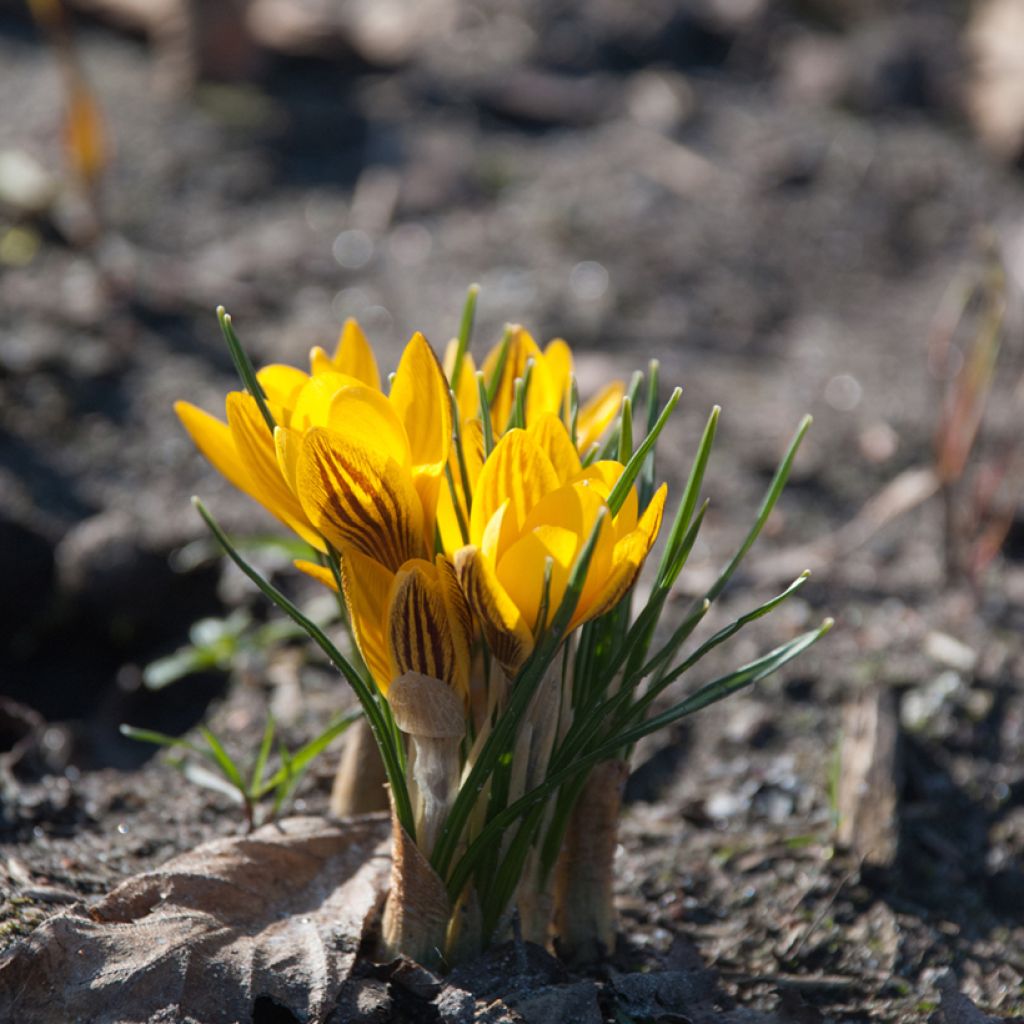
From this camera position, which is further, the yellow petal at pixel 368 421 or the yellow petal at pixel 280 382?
the yellow petal at pixel 280 382

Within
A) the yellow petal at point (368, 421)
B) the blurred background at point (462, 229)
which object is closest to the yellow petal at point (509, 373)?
the yellow petal at point (368, 421)

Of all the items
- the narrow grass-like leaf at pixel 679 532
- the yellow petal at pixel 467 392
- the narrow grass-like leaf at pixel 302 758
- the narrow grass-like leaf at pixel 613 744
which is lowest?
the narrow grass-like leaf at pixel 302 758

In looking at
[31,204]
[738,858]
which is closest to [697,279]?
[31,204]

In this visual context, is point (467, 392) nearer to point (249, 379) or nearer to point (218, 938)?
point (249, 379)

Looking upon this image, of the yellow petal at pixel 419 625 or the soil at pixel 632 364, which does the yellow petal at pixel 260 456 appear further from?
the soil at pixel 632 364

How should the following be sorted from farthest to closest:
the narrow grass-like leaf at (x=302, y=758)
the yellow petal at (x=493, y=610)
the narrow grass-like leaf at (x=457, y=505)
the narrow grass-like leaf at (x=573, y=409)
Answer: the narrow grass-like leaf at (x=302, y=758) < the narrow grass-like leaf at (x=573, y=409) < the narrow grass-like leaf at (x=457, y=505) < the yellow petal at (x=493, y=610)

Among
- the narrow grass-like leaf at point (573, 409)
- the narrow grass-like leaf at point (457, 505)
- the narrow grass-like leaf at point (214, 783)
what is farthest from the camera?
the narrow grass-like leaf at point (214, 783)

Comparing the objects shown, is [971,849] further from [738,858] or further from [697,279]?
[697,279]

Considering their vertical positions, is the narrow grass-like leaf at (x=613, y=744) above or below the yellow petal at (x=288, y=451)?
below
